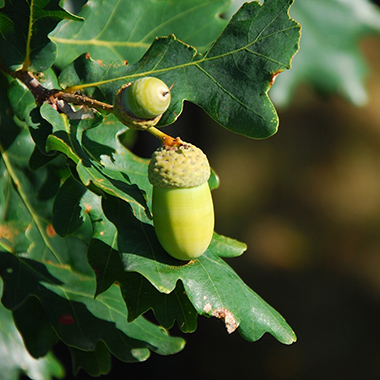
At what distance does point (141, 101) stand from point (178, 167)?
101 mm

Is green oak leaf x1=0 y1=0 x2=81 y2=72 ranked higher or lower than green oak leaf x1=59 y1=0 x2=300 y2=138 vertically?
lower

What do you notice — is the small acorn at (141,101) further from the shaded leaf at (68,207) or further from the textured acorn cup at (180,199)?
the shaded leaf at (68,207)

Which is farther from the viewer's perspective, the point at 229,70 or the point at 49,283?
the point at 49,283

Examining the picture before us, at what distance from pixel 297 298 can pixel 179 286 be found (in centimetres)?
304

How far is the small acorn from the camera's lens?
2.33ft

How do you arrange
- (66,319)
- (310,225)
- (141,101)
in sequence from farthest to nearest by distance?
(310,225), (66,319), (141,101)

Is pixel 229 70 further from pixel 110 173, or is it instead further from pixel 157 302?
pixel 157 302

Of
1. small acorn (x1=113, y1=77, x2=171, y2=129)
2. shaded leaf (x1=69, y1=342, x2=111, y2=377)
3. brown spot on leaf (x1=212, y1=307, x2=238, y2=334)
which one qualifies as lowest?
shaded leaf (x1=69, y1=342, x2=111, y2=377)

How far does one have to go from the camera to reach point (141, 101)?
71 cm

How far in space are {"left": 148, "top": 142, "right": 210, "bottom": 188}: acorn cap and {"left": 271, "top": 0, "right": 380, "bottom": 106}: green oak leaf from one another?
0.91 m

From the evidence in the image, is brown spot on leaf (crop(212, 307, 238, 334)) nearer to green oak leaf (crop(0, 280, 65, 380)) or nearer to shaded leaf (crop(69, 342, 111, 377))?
shaded leaf (crop(69, 342, 111, 377))

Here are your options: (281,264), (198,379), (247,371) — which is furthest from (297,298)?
(198,379)

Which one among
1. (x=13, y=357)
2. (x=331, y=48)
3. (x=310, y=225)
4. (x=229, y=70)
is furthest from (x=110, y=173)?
(x=310, y=225)

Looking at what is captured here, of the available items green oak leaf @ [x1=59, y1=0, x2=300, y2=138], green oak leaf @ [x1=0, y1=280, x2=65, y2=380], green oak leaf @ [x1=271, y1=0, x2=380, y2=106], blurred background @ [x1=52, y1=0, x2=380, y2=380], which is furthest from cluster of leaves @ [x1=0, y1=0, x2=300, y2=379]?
blurred background @ [x1=52, y1=0, x2=380, y2=380]
